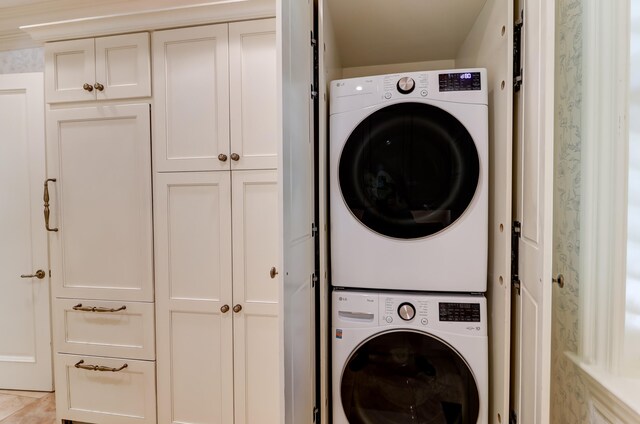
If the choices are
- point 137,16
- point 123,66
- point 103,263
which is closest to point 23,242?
point 103,263

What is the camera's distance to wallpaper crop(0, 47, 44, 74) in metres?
2.23

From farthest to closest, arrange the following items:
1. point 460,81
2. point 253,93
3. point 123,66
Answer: point 123,66 < point 253,93 < point 460,81

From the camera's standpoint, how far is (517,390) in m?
1.08

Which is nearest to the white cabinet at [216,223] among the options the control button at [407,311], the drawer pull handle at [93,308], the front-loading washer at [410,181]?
the drawer pull handle at [93,308]

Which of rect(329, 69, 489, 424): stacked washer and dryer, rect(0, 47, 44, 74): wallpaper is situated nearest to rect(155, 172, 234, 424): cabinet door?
rect(329, 69, 489, 424): stacked washer and dryer

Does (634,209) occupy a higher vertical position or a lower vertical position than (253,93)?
lower

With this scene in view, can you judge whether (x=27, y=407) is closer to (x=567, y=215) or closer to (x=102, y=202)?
(x=102, y=202)

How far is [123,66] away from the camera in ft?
5.38

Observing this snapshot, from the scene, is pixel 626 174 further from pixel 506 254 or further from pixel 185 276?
pixel 185 276

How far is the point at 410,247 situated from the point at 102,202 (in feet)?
5.33

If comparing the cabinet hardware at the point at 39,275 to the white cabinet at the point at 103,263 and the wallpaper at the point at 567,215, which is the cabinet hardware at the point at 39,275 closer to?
the white cabinet at the point at 103,263

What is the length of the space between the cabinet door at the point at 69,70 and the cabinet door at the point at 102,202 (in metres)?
0.09

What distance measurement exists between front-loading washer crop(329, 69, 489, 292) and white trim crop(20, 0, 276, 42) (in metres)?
0.62

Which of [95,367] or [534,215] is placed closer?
[534,215]
